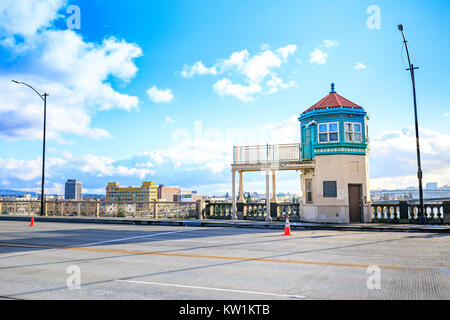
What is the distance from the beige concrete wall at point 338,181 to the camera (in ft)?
67.7

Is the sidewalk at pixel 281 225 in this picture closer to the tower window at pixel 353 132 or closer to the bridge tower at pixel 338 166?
the bridge tower at pixel 338 166

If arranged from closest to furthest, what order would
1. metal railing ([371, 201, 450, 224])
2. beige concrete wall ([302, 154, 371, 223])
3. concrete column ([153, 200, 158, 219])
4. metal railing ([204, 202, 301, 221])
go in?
metal railing ([371, 201, 450, 224]) → beige concrete wall ([302, 154, 371, 223]) → metal railing ([204, 202, 301, 221]) → concrete column ([153, 200, 158, 219])

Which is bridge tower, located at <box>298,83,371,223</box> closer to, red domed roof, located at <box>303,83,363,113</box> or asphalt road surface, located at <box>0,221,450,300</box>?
red domed roof, located at <box>303,83,363,113</box>

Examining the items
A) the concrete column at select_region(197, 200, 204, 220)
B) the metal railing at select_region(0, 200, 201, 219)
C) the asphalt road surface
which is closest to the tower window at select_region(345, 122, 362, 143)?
the asphalt road surface

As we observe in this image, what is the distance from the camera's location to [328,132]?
2153 cm

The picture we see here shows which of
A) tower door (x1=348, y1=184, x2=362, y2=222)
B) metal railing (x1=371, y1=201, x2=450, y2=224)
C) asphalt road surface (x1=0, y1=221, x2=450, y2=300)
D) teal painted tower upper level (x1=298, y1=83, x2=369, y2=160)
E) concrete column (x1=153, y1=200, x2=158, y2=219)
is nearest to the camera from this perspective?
asphalt road surface (x1=0, y1=221, x2=450, y2=300)

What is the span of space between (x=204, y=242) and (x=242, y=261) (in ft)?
14.1

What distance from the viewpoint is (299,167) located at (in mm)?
21859

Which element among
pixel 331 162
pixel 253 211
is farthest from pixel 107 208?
pixel 331 162

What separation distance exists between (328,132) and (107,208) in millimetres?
19394

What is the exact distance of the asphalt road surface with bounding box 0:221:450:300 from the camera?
20.2ft

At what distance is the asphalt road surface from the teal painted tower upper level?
30.2ft
